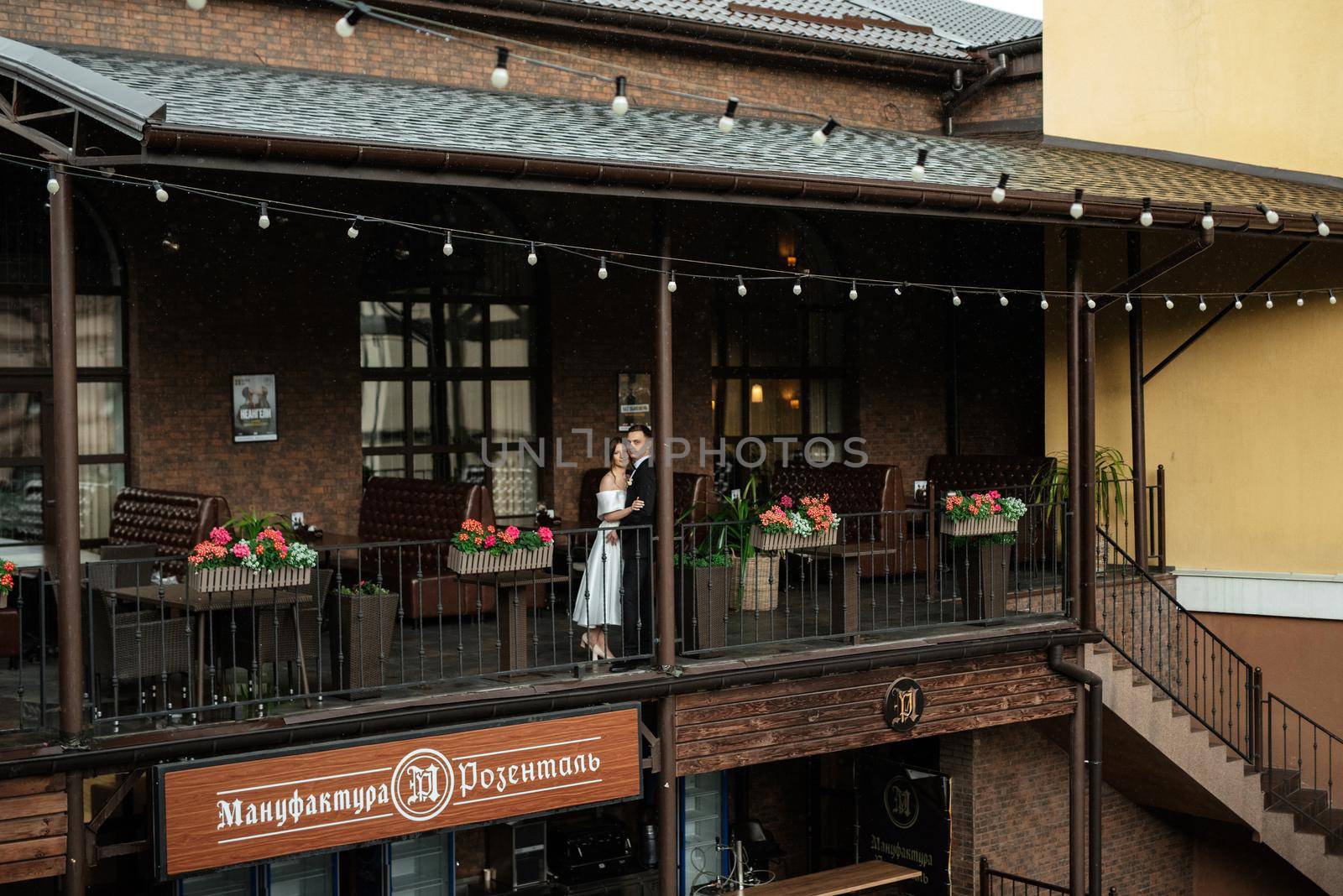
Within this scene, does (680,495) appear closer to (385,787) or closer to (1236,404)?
(385,787)

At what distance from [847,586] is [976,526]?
1229 millimetres

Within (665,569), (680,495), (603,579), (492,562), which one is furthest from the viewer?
(680,495)

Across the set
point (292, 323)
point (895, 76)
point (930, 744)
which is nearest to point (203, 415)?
point (292, 323)

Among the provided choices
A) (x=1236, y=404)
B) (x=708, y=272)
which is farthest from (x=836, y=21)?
(x=1236, y=404)

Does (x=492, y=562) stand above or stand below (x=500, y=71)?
below

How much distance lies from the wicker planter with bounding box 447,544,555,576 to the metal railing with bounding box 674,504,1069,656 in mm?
1033

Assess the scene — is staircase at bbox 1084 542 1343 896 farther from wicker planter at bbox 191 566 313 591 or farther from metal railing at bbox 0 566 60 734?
metal railing at bbox 0 566 60 734

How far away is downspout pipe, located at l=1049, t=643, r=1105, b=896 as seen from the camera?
35.1ft

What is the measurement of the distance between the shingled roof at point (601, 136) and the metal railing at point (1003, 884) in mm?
5332

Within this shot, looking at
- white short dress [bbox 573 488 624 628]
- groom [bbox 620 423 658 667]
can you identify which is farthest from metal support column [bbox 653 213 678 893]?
white short dress [bbox 573 488 624 628]

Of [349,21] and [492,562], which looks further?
[492,562]

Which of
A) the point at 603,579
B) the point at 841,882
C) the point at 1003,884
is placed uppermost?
the point at 603,579

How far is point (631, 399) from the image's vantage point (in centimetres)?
1360

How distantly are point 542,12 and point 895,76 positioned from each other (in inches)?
168
